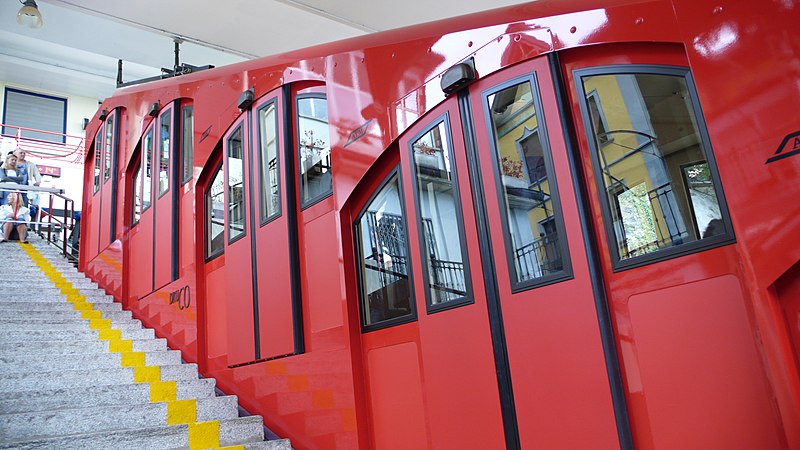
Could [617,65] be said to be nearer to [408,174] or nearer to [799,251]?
[799,251]

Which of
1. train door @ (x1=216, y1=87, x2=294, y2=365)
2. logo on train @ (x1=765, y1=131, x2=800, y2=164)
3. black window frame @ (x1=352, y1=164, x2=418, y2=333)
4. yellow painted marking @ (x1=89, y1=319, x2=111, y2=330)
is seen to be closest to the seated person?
yellow painted marking @ (x1=89, y1=319, x2=111, y2=330)

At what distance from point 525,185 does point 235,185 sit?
2751 millimetres

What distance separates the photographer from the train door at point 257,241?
4070 mm

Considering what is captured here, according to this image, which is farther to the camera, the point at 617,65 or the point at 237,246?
the point at 237,246

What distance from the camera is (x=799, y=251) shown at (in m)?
1.83

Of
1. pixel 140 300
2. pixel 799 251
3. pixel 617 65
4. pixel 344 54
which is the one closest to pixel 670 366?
pixel 799 251

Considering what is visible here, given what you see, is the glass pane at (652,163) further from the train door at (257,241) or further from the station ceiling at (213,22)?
the station ceiling at (213,22)

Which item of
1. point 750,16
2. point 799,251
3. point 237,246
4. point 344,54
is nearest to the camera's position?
point 799,251

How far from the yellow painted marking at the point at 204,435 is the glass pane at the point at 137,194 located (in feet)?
10.5

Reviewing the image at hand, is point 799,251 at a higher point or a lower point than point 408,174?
lower

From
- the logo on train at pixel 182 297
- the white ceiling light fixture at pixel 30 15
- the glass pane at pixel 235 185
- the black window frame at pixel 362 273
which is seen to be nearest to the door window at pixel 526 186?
the black window frame at pixel 362 273

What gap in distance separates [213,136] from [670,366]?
4.02m

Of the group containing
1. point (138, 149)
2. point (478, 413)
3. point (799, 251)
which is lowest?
point (478, 413)

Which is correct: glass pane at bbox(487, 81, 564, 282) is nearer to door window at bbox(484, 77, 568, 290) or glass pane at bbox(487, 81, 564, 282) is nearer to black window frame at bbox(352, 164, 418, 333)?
door window at bbox(484, 77, 568, 290)
